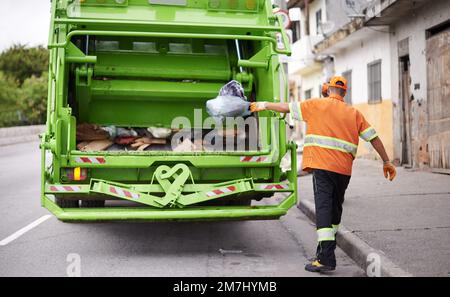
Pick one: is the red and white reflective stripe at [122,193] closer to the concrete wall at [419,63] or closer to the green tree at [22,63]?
the concrete wall at [419,63]

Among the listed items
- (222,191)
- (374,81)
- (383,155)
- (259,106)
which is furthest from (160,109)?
(374,81)

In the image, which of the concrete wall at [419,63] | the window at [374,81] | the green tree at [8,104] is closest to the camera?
the concrete wall at [419,63]

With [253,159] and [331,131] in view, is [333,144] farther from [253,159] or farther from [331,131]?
[253,159]

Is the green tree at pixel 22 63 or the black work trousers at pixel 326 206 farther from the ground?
the green tree at pixel 22 63

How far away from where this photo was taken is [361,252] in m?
5.29

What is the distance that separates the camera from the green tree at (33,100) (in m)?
37.5

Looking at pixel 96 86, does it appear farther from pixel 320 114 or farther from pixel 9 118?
pixel 9 118

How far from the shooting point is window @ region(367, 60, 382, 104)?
1510cm

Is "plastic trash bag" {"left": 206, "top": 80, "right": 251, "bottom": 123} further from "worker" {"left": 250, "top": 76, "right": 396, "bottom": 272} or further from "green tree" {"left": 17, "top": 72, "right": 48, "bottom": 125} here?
"green tree" {"left": 17, "top": 72, "right": 48, "bottom": 125}

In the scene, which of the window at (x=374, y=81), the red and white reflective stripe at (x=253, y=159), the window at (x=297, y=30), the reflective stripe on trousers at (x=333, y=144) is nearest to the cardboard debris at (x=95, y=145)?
the red and white reflective stripe at (x=253, y=159)

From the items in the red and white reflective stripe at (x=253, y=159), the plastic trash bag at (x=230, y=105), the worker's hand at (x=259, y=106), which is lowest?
the red and white reflective stripe at (x=253, y=159)

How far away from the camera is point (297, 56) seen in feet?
82.3

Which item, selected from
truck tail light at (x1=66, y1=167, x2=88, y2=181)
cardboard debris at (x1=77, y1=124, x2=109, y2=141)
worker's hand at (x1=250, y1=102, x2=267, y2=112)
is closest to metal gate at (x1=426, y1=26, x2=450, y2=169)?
worker's hand at (x1=250, y1=102, x2=267, y2=112)
